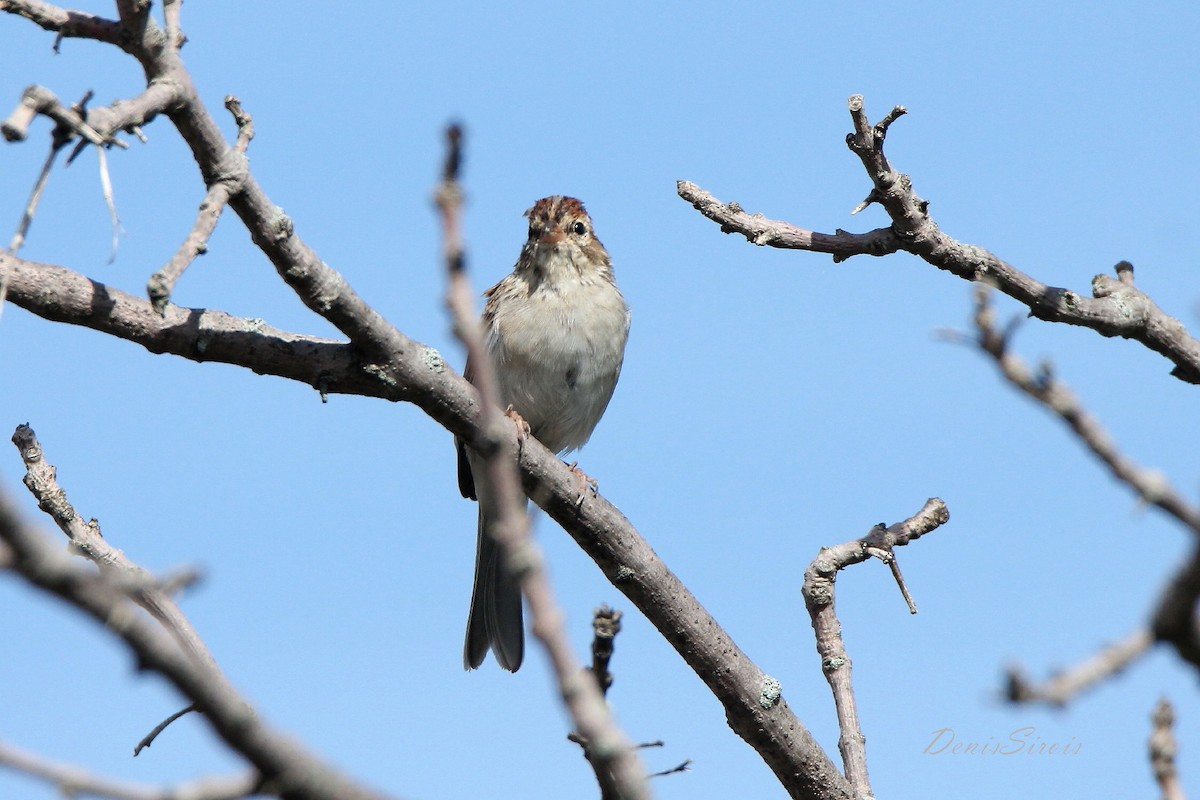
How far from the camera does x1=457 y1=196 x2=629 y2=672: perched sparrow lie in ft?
24.8

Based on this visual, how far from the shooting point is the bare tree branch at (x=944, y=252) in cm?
449

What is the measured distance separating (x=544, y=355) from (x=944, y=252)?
3222mm

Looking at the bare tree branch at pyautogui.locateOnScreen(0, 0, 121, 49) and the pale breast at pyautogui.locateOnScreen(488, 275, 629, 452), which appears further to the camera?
the pale breast at pyautogui.locateOnScreen(488, 275, 629, 452)

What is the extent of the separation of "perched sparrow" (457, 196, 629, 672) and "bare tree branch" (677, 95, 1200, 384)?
283 centimetres

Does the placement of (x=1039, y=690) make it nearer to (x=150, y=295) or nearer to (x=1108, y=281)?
(x=150, y=295)

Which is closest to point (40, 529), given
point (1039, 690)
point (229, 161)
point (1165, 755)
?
point (1039, 690)

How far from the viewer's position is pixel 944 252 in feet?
15.4

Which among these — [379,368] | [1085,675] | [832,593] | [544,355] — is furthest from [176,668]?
[544,355]

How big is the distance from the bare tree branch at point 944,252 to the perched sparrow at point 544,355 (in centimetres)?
283

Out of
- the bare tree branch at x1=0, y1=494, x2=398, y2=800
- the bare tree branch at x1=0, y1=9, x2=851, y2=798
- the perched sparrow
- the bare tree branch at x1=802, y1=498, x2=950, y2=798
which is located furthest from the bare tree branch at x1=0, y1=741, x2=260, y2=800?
the perched sparrow

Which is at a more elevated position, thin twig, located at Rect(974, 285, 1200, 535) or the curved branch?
the curved branch

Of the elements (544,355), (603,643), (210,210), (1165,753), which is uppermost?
(544,355)

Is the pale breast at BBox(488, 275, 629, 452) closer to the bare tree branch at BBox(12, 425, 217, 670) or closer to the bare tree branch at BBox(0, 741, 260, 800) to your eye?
the bare tree branch at BBox(12, 425, 217, 670)

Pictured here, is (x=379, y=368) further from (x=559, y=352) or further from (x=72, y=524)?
(x=559, y=352)
